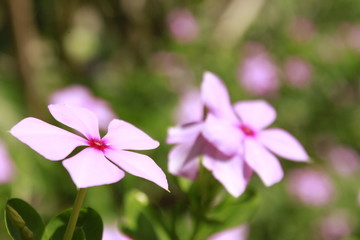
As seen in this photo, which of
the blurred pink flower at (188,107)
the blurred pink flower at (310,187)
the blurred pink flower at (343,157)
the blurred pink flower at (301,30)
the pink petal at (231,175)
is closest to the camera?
the pink petal at (231,175)

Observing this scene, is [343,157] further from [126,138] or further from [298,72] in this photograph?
[126,138]

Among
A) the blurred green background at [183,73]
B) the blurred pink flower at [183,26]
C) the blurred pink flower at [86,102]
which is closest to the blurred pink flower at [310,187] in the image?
the blurred green background at [183,73]

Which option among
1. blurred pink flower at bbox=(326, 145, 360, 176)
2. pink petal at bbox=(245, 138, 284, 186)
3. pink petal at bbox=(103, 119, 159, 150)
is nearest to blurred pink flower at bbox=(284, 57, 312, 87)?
blurred pink flower at bbox=(326, 145, 360, 176)

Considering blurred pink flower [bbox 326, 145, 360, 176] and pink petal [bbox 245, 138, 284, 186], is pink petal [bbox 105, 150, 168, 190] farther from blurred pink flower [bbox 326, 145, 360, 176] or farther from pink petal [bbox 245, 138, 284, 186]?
blurred pink flower [bbox 326, 145, 360, 176]

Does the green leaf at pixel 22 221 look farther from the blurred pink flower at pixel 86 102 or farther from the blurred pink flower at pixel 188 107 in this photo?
the blurred pink flower at pixel 188 107

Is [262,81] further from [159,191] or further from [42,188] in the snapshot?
[42,188]

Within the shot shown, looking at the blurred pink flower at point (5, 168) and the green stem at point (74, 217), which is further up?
the green stem at point (74, 217)
